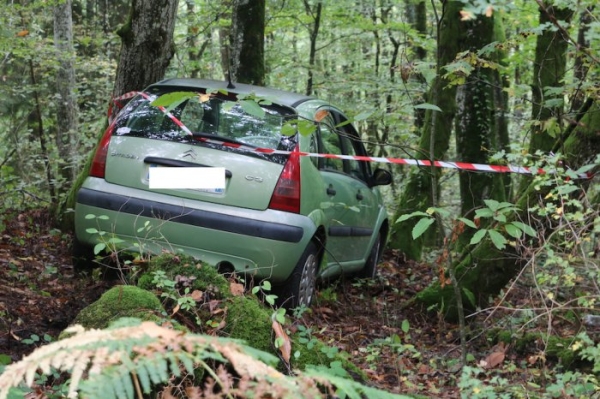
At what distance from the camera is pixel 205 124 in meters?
5.55

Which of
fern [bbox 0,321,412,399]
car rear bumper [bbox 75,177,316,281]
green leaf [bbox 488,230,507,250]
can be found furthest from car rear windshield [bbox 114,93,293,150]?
fern [bbox 0,321,412,399]

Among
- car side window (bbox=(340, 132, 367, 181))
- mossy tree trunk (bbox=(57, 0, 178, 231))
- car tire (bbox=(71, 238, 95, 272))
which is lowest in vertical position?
car tire (bbox=(71, 238, 95, 272))

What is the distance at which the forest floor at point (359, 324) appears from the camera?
439 cm

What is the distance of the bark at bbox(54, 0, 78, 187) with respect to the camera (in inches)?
480

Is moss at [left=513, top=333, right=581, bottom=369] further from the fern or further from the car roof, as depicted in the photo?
the fern

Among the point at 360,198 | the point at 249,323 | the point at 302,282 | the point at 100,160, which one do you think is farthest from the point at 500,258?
the point at 100,160

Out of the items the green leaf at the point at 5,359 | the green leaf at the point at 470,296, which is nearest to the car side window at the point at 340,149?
the green leaf at the point at 470,296

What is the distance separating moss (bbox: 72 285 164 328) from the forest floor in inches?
22.2

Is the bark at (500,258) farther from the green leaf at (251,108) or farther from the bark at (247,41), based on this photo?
the bark at (247,41)

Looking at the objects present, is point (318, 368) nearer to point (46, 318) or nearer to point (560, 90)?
point (46, 318)

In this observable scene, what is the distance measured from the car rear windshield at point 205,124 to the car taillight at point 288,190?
9.3 inches

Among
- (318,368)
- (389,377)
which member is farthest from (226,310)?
(389,377)

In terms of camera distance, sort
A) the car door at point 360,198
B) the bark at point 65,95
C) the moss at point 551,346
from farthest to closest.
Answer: the bark at point 65,95
the car door at point 360,198
the moss at point 551,346

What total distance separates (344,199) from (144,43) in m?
2.84
